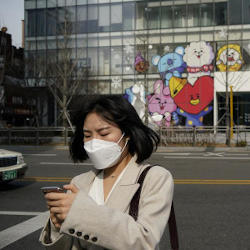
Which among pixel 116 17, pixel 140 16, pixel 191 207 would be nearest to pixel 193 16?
pixel 140 16

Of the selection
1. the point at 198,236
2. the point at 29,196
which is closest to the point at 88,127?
the point at 198,236

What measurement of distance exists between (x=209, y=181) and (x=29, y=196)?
14.8 feet

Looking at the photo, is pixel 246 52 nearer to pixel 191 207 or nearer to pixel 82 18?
pixel 82 18

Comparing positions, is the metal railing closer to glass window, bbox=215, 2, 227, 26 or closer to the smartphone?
glass window, bbox=215, 2, 227, 26

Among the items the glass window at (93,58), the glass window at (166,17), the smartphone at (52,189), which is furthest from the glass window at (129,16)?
the smartphone at (52,189)

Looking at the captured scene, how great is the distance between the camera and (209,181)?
33.9 ft

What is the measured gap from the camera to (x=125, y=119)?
2.15 meters

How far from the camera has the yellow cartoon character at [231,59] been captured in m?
36.7

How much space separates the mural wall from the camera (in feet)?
123

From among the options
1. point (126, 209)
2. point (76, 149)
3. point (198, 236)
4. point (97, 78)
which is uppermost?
point (97, 78)

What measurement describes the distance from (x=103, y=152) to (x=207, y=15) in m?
39.1

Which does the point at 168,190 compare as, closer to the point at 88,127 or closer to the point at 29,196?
the point at 88,127

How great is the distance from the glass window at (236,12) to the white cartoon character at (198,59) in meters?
3.28

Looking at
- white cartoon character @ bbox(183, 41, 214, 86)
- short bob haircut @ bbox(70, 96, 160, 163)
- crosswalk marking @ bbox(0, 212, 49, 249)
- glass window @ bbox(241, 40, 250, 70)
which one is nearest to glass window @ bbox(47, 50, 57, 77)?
white cartoon character @ bbox(183, 41, 214, 86)
